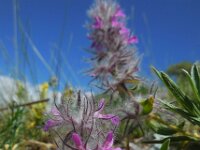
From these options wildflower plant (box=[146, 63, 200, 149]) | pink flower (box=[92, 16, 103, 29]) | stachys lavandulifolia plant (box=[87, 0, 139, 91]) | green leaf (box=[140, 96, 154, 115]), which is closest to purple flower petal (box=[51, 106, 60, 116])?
wildflower plant (box=[146, 63, 200, 149])

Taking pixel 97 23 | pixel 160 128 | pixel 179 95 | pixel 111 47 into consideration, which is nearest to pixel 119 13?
pixel 97 23

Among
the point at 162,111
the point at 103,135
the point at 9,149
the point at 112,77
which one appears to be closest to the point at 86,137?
the point at 103,135

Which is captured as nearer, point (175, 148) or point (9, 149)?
point (175, 148)

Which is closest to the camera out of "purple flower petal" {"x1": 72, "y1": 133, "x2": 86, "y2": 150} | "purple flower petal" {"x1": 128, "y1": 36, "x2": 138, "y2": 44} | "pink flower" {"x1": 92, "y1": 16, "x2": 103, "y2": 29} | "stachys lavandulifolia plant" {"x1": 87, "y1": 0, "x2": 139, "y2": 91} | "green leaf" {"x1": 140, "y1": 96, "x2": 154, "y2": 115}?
"purple flower petal" {"x1": 72, "y1": 133, "x2": 86, "y2": 150}

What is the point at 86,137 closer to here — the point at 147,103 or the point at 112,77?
the point at 147,103

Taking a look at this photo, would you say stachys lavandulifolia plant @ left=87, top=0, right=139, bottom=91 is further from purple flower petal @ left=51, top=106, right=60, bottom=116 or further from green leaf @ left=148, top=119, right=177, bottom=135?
purple flower petal @ left=51, top=106, right=60, bottom=116

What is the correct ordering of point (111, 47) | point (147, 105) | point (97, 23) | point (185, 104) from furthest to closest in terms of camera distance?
1. point (97, 23)
2. point (111, 47)
3. point (147, 105)
4. point (185, 104)

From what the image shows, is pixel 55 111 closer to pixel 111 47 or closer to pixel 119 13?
pixel 111 47

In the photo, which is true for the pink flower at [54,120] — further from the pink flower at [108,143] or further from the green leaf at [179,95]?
the green leaf at [179,95]
